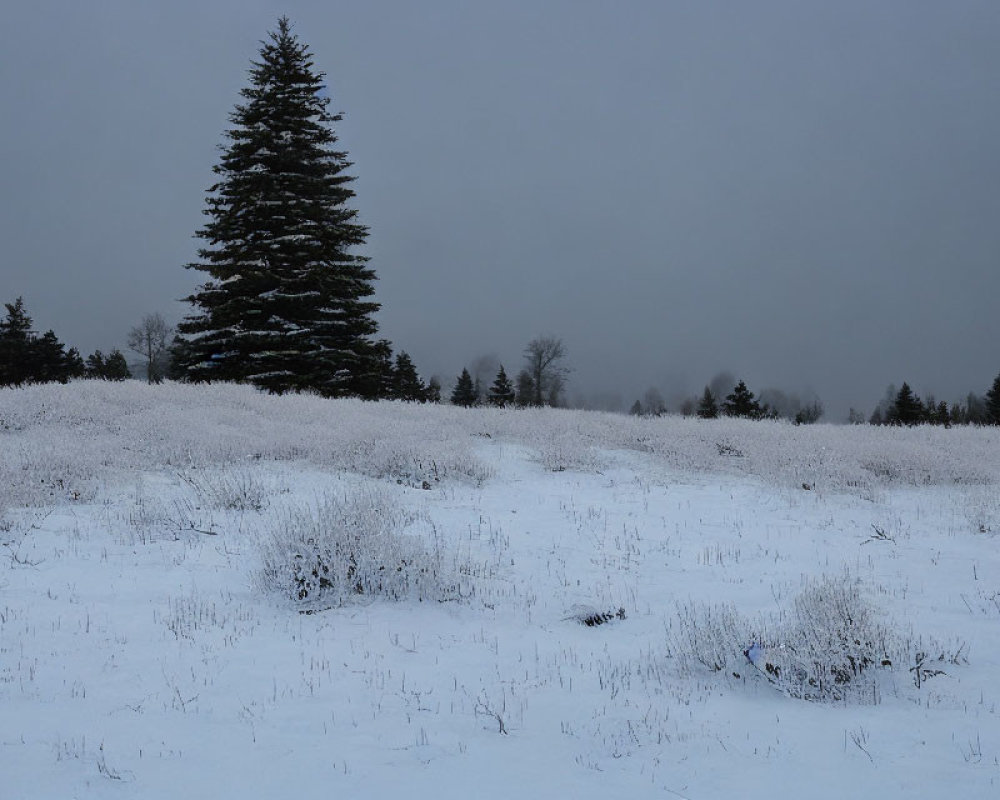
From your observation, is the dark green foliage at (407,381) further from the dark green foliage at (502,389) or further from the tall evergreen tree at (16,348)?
the tall evergreen tree at (16,348)

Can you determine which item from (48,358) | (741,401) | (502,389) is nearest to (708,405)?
(741,401)

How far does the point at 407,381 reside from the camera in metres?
49.6

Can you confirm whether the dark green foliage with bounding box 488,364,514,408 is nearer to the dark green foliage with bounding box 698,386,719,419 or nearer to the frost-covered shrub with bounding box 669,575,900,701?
the dark green foliage with bounding box 698,386,719,419

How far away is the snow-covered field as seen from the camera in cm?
355

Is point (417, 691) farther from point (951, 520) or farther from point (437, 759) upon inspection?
point (951, 520)

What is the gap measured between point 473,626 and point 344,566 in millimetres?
1231

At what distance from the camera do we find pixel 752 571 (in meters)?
6.88

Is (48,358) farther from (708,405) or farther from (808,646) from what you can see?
(808,646)

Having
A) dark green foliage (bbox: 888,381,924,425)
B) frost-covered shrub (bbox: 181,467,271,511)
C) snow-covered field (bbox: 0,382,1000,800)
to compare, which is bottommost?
snow-covered field (bbox: 0,382,1000,800)

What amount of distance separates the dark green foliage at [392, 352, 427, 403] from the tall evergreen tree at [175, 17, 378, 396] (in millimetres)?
24610

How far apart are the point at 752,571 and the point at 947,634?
1872mm

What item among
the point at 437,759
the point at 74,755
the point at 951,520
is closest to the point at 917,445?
the point at 951,520

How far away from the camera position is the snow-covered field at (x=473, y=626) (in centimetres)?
355

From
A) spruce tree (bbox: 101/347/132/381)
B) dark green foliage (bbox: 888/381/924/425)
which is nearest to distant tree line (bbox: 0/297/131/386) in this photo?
spruce tree (bbox: 101/347/132/381)
